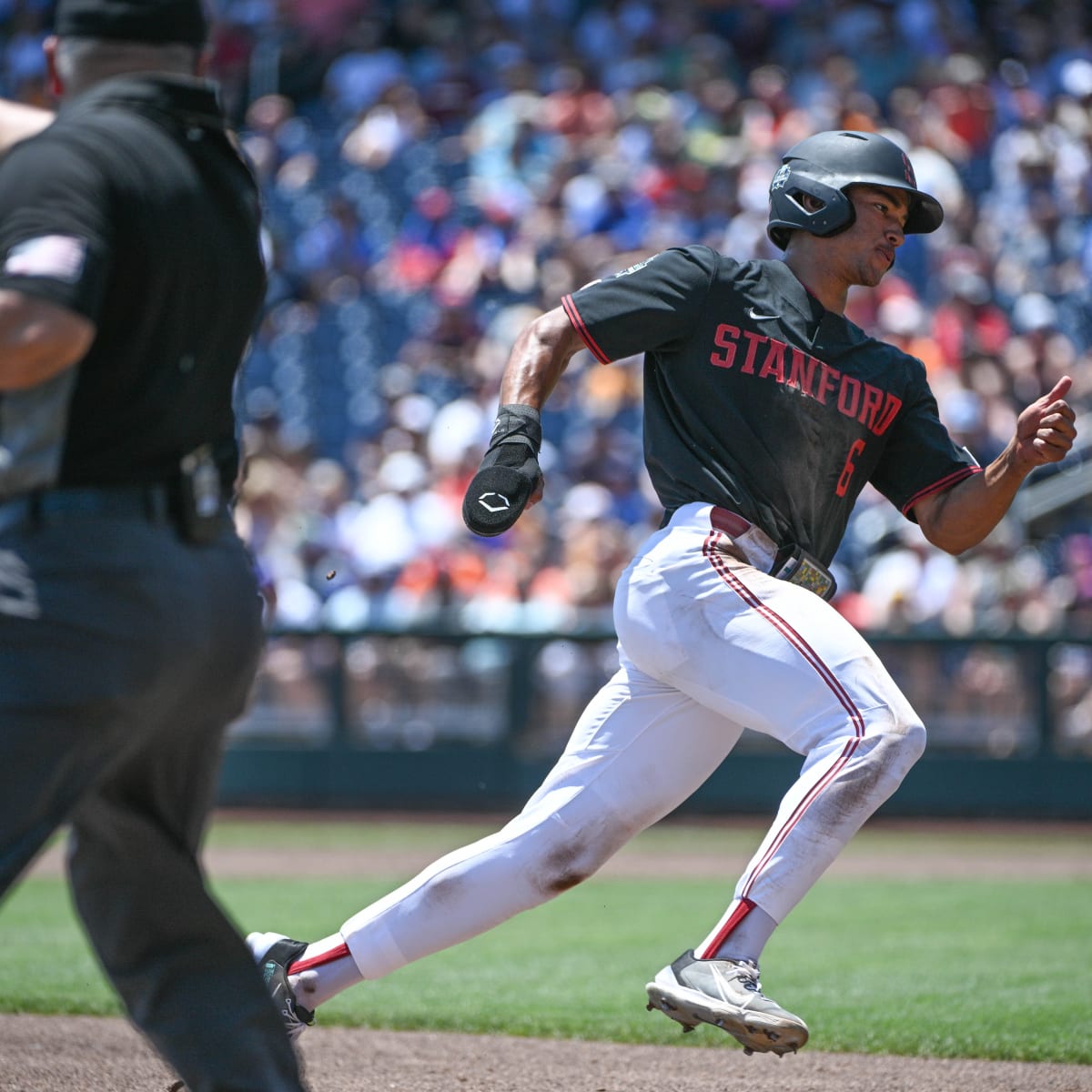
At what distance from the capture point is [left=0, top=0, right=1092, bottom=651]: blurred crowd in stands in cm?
1248

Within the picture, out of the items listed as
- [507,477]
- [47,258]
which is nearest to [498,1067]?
[507,477]

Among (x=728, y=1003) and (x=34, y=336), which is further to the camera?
(x=728, y=1003)

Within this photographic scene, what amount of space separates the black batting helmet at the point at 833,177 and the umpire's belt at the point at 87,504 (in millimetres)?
2215

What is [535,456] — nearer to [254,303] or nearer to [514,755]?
[254,303]

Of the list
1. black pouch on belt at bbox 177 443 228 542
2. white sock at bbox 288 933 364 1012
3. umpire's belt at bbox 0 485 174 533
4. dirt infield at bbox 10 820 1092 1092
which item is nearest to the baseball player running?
white sock at bbox 288 933 364 1012

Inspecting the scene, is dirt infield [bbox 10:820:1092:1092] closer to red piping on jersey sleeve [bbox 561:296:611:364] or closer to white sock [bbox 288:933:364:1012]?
white sock [bbox 288:933:364:1012]

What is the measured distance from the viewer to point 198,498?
2855 mm

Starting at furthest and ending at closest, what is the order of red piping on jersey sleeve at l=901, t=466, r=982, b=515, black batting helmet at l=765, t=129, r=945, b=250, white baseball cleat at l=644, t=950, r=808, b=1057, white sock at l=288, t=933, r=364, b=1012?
red piping on jersey sleeve at l=901, t=466, r=982, b=515 < black batting helmet at l=765, t=129, r=945, b=250 < white sock at l=288, t=933, r=364, b=1012 < white baseball cleat at l=644, t=950, r=808, b=1057

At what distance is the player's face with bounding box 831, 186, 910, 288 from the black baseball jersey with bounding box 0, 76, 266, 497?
1992 millimetres

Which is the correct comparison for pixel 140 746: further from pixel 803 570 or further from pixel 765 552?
pixel 803 570

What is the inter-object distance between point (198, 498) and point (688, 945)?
4723 mm

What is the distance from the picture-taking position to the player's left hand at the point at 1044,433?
4461mm

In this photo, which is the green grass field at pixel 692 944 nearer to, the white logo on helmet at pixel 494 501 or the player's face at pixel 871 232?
the white logo on helmet at pixel 494 501

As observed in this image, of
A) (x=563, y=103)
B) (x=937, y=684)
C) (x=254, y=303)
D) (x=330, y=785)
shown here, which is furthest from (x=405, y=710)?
(x=254, y=303)
